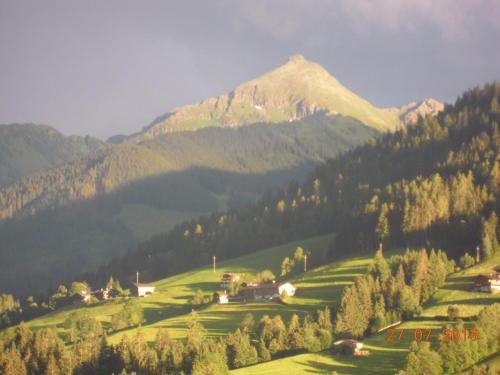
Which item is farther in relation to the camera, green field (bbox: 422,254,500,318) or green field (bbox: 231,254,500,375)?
green field (bbox: 422,254,500,318)

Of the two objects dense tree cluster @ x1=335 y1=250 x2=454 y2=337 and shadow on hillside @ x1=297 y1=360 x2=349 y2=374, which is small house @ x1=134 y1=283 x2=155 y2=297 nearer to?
dense tree cluster @ x1=335 y1=250 x2=454 y2=337

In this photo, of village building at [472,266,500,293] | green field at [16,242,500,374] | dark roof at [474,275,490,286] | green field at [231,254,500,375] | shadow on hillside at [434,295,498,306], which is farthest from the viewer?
dark roof at [474,275,490,286]

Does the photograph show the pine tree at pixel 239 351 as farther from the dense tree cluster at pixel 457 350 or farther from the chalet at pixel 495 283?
the chalet at pixel 495 283

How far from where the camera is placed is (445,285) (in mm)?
127438

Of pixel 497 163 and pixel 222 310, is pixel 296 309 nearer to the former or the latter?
pixel 222 310

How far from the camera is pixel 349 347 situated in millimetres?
102125

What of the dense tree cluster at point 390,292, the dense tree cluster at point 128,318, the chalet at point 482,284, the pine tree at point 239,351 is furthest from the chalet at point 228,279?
the pine tree at point 239,351

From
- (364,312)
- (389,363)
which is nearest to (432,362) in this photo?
(389,363)

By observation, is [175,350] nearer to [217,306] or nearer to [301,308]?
[301,308]

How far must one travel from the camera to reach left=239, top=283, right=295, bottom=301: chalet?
146m
